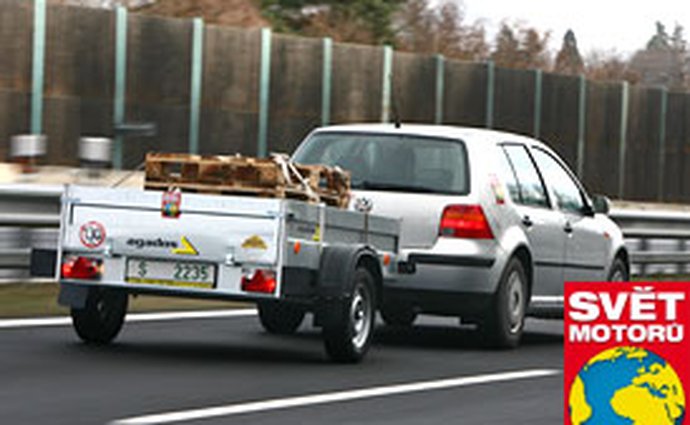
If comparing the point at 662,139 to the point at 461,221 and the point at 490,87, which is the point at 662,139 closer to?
the point at 490,87

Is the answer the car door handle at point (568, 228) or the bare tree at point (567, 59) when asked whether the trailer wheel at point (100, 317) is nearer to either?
the car door handle at point (568, 228)

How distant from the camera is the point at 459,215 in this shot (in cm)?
1366

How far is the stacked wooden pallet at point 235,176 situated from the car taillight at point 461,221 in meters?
1.68

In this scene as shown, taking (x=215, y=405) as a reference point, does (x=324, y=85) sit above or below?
above

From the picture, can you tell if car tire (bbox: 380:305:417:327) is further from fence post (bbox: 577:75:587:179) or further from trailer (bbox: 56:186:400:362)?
fence post (bbox: 577:75:587:179)

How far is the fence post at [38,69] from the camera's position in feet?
84.0

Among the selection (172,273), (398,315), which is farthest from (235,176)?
(398,315)

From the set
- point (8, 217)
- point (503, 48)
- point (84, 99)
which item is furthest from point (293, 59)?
point (503, 48)

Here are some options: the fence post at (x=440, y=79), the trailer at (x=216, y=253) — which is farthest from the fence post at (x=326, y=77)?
the trailer at (x=216, y=253)

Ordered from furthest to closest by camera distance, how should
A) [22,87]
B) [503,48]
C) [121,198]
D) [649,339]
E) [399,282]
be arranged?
[503,48]
[22,87]
[399,282]
[121,198]
[649,339]

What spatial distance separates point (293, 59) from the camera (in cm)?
2972

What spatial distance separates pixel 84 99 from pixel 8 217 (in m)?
10.4

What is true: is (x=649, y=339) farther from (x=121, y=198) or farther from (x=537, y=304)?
(x=537, y=304)

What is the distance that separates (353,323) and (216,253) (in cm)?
110
